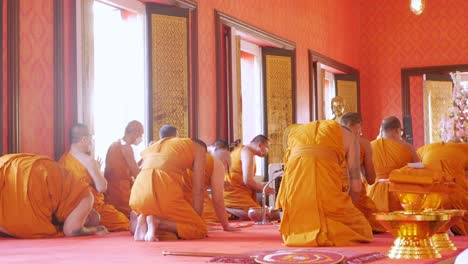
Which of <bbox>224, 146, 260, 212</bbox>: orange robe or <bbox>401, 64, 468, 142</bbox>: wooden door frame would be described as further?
<bbox>401, 64, 468, 142</bbox>: wooden door frame

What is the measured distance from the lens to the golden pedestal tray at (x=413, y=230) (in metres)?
3.78

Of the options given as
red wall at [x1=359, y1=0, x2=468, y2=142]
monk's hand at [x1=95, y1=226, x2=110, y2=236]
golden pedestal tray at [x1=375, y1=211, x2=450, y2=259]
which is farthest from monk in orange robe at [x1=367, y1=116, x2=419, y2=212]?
red wall at [x1=359, y1=0, x2=468, y2=142]

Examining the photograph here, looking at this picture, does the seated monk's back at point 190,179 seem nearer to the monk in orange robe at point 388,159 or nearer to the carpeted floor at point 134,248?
the carpeted floor at point 134,248

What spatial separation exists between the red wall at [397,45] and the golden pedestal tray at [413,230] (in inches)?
383

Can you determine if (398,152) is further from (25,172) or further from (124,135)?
(25,172)

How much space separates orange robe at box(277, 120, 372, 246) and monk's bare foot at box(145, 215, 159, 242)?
0.91 m

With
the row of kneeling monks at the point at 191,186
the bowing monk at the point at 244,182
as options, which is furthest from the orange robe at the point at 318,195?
the bowing monk at the point at 244,182

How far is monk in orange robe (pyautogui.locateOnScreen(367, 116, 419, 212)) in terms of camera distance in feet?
22.1

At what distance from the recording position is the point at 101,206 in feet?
22.4

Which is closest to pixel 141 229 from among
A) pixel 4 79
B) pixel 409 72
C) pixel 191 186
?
pixel 191 186

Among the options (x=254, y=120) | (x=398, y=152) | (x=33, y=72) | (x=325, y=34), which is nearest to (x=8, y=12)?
(x=33, y=72)

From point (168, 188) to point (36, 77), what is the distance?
1.64m

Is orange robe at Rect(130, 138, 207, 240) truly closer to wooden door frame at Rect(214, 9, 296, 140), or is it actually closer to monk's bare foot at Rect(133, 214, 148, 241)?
monk's bare foot at Rect(133, 214, 148, 241)

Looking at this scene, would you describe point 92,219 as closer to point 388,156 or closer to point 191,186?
point 191,186
